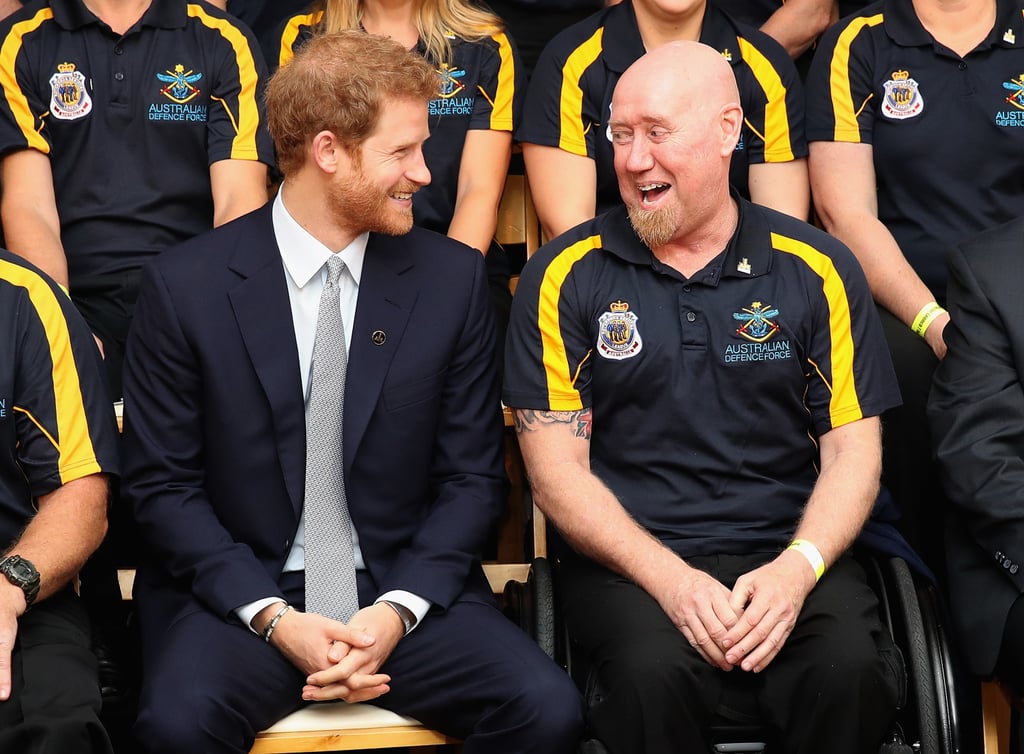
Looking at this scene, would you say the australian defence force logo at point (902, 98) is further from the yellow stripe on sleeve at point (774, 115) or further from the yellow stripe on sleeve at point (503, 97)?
the yellow stripe on sleeve at point (503, 97)

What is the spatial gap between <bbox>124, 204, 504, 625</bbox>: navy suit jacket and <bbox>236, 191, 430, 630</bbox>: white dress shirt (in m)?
0.02

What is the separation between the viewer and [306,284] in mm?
2689

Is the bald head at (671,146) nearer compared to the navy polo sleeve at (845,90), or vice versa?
the bald head at (671,146)

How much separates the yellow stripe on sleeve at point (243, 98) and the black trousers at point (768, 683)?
5.04 feet

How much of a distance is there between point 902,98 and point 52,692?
2.28 m

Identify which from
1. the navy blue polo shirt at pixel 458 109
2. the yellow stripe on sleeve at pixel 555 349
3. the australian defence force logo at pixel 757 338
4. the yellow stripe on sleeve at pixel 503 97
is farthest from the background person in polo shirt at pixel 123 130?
the australian defence force logo at pixel 757 338

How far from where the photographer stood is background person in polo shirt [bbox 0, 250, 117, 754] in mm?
2496

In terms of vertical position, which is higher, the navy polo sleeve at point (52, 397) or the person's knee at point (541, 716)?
the navy polo sleeve at point (52, 397)

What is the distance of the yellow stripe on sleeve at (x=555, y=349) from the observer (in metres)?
2.75

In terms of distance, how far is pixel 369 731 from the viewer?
2.46m

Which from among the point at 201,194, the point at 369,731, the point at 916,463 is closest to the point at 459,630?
the point at 369,731

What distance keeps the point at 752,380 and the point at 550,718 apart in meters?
0.75

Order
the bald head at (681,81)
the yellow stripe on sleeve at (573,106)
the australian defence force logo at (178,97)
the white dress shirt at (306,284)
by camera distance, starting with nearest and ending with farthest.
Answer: the white dress shirt at (306,284)
the bald head at (681,81)
the yellow stripe on sleeve at (573,106)
the australian defence force logo at (178,97)

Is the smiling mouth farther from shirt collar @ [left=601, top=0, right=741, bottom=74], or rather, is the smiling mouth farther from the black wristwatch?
the black wristwatch
